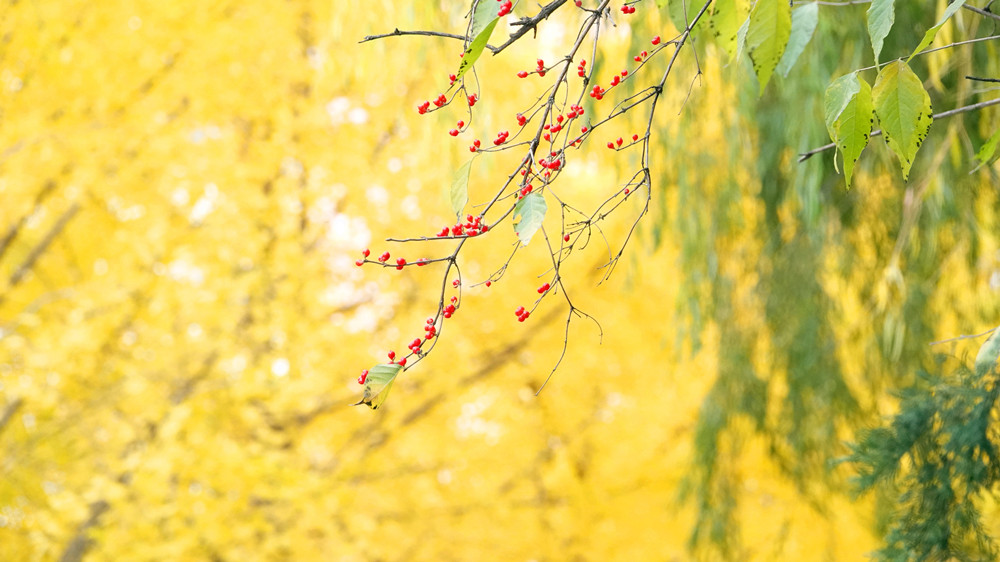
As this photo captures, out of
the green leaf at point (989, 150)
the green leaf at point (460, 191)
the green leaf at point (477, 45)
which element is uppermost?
the green leaf at point (989, 150)

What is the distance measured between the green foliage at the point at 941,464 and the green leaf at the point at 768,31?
0.99m

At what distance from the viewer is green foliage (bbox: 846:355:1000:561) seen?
1502mm

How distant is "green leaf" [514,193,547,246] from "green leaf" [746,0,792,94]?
0.84ft

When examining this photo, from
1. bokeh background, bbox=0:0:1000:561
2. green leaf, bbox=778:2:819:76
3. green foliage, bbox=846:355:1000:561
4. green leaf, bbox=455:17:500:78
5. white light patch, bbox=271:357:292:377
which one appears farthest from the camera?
white light patch, bbox=271:357:292:377

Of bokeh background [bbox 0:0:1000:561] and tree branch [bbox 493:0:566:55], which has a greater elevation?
bokeh background [bbox 0:0:1000:561]

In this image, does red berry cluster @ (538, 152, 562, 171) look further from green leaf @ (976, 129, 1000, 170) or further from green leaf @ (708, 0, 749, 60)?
green leaf @ (976, 129, 1000, 170)

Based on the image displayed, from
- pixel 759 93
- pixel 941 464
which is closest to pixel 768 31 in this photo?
pixel 759 93

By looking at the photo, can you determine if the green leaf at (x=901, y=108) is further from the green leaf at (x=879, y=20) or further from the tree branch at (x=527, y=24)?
the tree branch at (x=527, y=24)

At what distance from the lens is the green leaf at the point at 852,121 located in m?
0.78

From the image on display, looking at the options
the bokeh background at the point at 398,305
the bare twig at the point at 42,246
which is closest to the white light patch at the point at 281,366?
the bokeh background at the point at 398,305

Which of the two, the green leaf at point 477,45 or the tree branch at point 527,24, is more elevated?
the tree branch at point 527,24

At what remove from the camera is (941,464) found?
1.58 m

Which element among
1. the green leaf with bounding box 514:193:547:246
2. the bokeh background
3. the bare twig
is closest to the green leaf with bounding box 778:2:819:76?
the green leaf with bounding box 514:193:547:246

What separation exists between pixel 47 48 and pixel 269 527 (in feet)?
8.60
